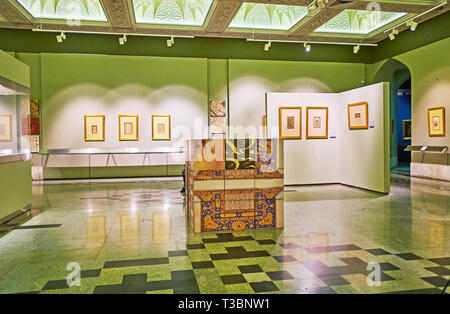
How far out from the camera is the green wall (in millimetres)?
6656

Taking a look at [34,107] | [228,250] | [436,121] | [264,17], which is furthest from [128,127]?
[436,121]

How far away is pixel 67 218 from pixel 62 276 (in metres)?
3.30

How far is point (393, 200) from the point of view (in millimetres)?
8805

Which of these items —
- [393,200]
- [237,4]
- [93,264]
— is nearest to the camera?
[93,264]

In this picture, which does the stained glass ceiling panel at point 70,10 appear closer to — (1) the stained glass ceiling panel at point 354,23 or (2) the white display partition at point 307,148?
(2) the white display partition at point 307,148

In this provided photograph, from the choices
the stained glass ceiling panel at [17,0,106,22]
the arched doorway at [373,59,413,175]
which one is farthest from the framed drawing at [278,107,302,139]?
the stained glass ceiling panel at [17,0,106,22]

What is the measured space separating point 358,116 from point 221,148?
20.7ft

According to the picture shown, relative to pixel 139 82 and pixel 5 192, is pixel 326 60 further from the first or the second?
pixel 5 192

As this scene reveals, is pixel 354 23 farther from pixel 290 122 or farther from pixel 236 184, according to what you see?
pixel 236 184

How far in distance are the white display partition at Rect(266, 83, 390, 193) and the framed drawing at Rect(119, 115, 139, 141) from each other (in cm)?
514

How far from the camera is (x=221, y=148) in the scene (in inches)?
235

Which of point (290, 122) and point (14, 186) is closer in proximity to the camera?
point (14, 186)
